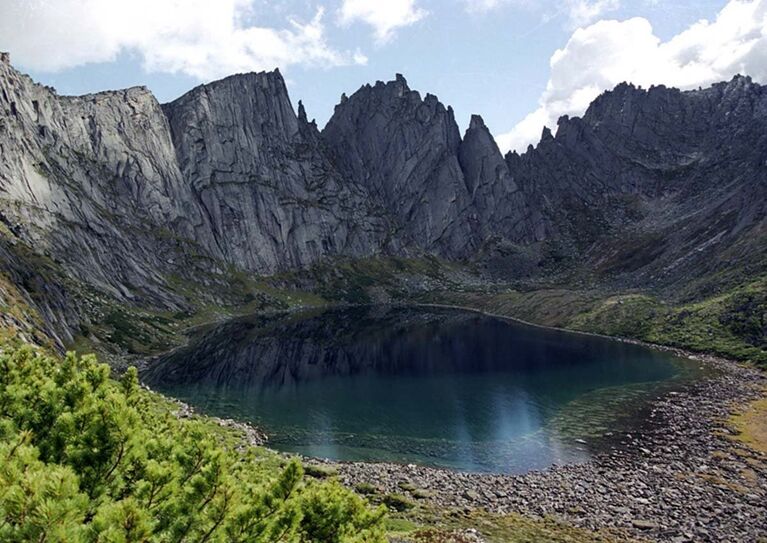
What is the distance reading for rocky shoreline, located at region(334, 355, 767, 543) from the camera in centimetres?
3453

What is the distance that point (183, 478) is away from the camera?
1238cm

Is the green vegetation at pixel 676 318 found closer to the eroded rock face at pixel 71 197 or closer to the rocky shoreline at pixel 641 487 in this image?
the rocky shoreline at pixel 641 487

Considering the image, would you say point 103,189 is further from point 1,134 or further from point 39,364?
point 39,364

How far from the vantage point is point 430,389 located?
81812 millimetres

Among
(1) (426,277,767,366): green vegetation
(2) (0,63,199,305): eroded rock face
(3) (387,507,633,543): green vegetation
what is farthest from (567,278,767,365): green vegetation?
(2) (0,63,199,305): eroded rock face

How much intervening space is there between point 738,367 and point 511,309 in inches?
3711

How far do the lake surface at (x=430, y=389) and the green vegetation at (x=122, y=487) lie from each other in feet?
123

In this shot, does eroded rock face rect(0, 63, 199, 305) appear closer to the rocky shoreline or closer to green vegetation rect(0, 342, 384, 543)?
the rocky shoreline

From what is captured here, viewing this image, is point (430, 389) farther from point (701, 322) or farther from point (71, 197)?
point (71, 197)

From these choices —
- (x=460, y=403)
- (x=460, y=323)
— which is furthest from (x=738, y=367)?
(x=460, y=323)

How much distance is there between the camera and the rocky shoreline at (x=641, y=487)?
34.5m

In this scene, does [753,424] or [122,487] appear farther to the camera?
[753,424]

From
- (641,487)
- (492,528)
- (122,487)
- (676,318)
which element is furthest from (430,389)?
(122,487)

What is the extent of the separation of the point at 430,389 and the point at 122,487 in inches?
2886
